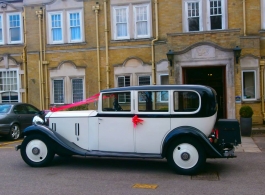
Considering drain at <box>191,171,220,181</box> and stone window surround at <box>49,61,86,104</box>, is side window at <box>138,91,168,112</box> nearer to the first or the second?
drain at <box>191,171,220,181</box>

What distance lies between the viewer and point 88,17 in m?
18.7

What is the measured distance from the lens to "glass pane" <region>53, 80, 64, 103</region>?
19281 millimetres

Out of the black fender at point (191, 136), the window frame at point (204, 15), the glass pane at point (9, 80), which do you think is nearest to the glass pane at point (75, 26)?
the glass pane at point (9, 80)

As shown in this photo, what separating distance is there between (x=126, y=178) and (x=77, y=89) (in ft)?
37.8

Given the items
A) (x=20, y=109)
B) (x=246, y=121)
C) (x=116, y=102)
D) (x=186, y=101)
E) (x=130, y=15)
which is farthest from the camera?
(x=130, y=15)

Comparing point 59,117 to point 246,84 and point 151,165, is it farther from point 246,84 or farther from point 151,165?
point 246,84

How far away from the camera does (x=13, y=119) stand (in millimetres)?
14914

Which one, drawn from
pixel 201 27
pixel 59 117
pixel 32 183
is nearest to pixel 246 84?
pixel 201 27

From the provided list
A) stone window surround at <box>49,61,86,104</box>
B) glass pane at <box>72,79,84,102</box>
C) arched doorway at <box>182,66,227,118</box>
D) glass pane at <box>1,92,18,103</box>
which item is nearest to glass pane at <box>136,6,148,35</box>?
arched doorway at <box>182,66,227,118</box>

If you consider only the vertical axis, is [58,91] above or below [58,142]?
above

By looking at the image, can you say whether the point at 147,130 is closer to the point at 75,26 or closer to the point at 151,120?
the point at 151,120

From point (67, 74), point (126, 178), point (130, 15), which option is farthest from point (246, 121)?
point (67, 74)

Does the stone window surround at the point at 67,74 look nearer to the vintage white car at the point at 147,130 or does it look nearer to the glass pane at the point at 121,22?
the glass pane at the point at 121,22

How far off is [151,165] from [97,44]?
1022cm
